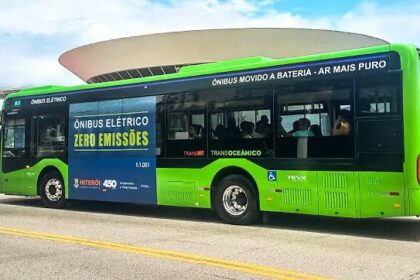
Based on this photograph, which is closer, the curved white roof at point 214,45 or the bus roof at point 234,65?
the bus roof at point 234,65

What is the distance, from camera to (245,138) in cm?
1019

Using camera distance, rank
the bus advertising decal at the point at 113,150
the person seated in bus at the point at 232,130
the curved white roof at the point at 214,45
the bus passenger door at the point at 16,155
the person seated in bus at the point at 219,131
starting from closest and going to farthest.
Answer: the person seated in bus at the point at 232,130, the person seated in bus at the point at 219,131, the bus advertising decal at the point at 113,150, the bus passenger door at the point at 16,155, the curved white roof at the point at 214,45

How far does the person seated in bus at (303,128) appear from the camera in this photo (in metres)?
9.36

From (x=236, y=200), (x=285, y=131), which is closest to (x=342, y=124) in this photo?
(x=285, y=131)

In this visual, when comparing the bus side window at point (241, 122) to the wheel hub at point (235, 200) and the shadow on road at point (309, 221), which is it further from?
the shadow on road at point (309, 221)

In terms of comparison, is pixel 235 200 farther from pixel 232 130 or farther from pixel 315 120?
pixel 315 120

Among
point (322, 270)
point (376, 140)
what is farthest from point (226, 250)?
point (376, 140)

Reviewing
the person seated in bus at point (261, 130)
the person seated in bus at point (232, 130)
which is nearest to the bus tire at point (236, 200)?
the person seated in bus at point (232, 130)

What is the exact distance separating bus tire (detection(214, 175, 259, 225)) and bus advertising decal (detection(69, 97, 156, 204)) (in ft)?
5.80

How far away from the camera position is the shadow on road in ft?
30.7

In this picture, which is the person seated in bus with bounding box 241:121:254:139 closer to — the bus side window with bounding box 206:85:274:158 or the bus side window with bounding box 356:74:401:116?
the bus side window with bounding box 206:85:274:158

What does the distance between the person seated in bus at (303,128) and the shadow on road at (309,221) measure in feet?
5.59

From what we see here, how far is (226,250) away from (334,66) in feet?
11.8

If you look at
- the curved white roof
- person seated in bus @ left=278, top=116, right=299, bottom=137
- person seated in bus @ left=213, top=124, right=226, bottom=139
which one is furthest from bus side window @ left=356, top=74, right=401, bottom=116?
the curved white roof
